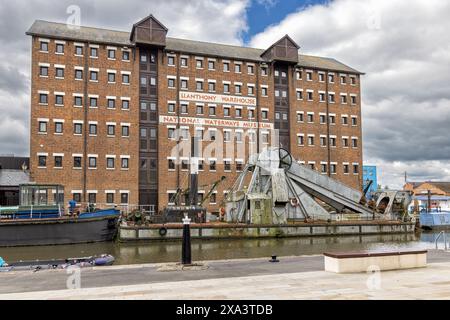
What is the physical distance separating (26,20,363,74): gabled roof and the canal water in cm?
2218

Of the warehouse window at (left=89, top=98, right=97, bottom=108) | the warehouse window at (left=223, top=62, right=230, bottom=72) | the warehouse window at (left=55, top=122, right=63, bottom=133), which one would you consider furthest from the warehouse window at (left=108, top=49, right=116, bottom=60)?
the warehouse window at (left=223, top=62, right=230, bottom=72)

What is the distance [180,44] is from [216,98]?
23.7 ft

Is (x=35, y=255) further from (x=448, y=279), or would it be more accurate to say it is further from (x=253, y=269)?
(x=448, y=279)

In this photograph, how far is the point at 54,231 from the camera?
29453 millimetres

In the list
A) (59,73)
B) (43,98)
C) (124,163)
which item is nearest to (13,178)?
(43,98)

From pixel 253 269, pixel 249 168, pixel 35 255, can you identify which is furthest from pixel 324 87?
pixel 253 269

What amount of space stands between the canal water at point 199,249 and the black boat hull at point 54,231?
69cm

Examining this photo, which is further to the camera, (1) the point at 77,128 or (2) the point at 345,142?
(2) the point at 345,142

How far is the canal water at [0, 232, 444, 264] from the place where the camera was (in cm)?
2341

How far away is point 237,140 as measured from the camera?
155 feet

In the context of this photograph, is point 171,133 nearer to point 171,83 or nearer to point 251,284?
point 171,83

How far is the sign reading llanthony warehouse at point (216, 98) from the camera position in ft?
149

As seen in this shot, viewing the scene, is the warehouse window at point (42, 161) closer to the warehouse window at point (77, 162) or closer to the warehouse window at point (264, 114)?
the warehouse window at point (77, 162)

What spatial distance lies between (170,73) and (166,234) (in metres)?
20.4
